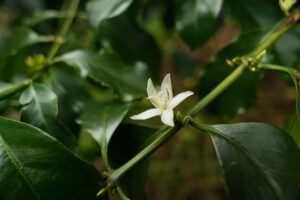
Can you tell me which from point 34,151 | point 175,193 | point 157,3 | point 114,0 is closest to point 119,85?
point 114,0

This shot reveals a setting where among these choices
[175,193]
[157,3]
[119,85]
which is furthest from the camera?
A: [175,193]

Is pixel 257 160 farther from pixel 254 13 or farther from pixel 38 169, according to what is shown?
pixel 254 13

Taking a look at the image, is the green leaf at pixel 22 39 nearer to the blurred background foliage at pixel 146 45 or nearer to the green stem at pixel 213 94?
the blurred background foliage at pixel 146 45

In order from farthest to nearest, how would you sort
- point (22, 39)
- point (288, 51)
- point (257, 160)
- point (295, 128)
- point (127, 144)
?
point (22, 39) < point (288, 51) < point (127, 144) < point (295, 128) < point (257, 160)

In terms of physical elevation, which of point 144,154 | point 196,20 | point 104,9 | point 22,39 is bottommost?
point 144,154

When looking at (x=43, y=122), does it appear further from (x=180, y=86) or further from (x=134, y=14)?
(x=180, y=86)

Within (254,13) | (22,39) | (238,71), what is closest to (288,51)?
(254,13)

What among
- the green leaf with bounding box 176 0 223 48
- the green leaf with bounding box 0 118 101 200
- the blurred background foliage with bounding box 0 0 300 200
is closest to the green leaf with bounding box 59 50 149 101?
the blurred background foliage with bounding box 0 0 300 200
